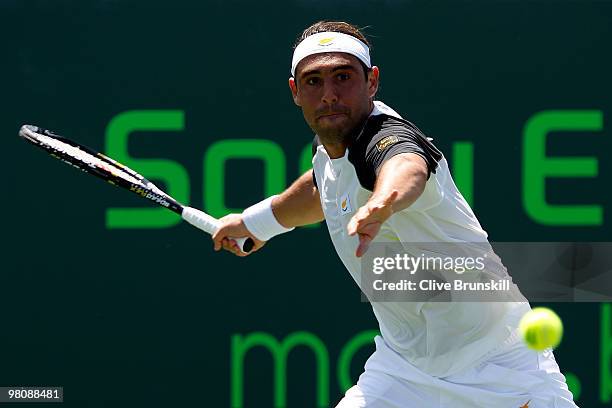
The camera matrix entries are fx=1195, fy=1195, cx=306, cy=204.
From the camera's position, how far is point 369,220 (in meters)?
2.69

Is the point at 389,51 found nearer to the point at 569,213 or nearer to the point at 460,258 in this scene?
the point at 569,213

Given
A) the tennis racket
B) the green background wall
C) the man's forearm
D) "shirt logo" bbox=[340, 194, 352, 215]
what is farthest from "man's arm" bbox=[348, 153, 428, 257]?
the green background wall

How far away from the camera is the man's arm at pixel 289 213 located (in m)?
4.04

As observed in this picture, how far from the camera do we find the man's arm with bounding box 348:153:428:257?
2.69 m

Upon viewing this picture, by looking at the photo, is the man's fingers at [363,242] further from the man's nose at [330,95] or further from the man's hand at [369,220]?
the man's nose at [330,95]

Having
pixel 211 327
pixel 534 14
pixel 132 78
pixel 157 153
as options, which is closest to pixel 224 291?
pixel 211 327

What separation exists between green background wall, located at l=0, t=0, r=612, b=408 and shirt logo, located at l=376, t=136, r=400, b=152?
215 cm

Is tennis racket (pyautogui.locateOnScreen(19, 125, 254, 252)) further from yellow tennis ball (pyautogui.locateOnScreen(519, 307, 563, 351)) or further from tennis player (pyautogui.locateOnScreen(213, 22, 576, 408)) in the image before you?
yellow tennis ball (pyautogui.locateOnScreen(519, 307, 563, 351))

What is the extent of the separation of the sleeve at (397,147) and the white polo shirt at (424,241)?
0.07 feet

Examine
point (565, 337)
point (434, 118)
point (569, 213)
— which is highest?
point (434, 118)

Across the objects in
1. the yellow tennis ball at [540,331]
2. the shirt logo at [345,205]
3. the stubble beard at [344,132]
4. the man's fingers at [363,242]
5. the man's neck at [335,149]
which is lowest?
the yellow tennis ball at [540,331]

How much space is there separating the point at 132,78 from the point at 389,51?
3.79 ft

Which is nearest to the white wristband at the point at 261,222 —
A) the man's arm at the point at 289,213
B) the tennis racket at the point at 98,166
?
the man's arm at the point at 289,213

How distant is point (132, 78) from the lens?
17.6 ft
